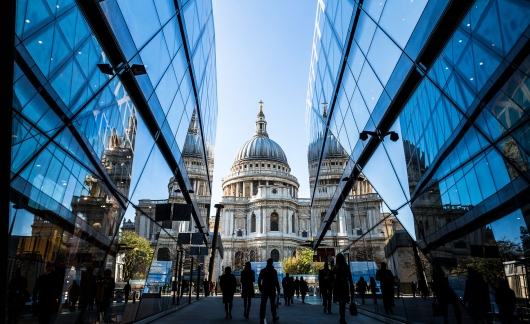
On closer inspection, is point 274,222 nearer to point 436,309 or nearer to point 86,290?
point 436,309

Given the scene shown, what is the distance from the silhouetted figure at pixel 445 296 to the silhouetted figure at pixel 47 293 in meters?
5.50

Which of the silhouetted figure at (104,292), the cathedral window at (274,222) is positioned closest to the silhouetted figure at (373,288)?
the silhouetted figure at (104,292)

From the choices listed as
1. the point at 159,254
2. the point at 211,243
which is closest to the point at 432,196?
the point at 159,254

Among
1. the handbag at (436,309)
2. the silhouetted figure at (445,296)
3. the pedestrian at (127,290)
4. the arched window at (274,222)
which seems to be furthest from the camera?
the arched window at (274,222)

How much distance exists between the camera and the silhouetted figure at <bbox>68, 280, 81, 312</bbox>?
17.3 feet

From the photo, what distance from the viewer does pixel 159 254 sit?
33.7ft

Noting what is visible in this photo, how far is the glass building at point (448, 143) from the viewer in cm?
411

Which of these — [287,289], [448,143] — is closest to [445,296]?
[448,143]

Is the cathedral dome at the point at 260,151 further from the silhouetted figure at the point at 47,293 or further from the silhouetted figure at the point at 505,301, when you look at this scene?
the silhouetted figure at the point at 505,301

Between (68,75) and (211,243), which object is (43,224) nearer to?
(68,75)

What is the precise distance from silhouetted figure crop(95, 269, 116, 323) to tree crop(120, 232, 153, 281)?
0.80 metres

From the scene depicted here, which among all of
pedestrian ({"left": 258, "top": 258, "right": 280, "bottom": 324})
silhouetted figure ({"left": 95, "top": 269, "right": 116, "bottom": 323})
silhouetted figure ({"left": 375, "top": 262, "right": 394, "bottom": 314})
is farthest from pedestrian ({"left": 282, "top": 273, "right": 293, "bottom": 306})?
silhouetted figure ({"left": 95, "top": 269, "right": 116, "bottom": 323})

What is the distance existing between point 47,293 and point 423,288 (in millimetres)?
6402

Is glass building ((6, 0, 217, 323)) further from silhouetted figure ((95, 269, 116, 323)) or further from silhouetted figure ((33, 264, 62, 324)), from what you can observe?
silhouetted figure ((95, 269, 116, 323))
